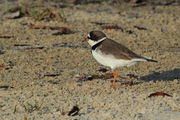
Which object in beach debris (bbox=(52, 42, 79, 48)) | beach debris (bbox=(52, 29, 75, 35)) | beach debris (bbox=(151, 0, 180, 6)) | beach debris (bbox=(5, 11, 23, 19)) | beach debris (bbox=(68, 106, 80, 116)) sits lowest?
beach debris (bbox=(151, 0, 180, 6))

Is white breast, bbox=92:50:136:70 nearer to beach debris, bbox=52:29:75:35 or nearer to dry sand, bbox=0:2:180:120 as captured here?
dry sand, bbox=0:2:180:120

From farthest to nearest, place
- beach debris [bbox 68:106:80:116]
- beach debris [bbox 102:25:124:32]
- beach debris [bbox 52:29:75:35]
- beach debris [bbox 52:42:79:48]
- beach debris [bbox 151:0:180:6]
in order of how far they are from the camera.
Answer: beach debris [bbox 151:0:180:6] → beach debris [bbox 102:25:124:32] → beach debris [bbox 52:29:75:35] → beach debris [bbox 52:42:79:48] → beach debris [bbox 68:106:80:116]

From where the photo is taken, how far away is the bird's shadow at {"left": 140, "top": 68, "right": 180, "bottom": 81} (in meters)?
7.90

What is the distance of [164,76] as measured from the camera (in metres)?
8.13

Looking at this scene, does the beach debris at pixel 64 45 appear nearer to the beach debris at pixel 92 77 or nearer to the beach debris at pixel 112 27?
the beach debris at pixel 112 27

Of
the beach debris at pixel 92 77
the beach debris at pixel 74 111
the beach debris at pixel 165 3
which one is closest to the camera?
the beach debris at pixel 74 111

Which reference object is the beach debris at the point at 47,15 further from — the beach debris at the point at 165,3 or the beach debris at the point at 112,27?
the beach debris at the point at 165,3

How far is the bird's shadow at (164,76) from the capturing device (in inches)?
311

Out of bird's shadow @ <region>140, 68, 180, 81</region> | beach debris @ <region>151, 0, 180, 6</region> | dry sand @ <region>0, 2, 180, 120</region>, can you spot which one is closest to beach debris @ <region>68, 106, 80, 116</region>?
dry sand @ <region>0, 2, 180, 120</region>

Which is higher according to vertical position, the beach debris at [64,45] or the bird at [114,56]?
the bird at [114,56]

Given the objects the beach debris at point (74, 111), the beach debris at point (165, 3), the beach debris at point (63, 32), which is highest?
the beach debris at point (74, 111)

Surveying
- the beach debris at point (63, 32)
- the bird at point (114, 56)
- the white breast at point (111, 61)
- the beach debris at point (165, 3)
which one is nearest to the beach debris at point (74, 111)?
the bird at point (114, 56)

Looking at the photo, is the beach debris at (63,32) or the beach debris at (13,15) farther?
the beach debris at (13,15)

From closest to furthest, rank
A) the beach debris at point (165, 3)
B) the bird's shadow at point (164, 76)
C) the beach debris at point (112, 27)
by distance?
the bird's shadow at point (164, 76)
the beach debris at point (112, 27)
the beach debris at point (165, 3)
